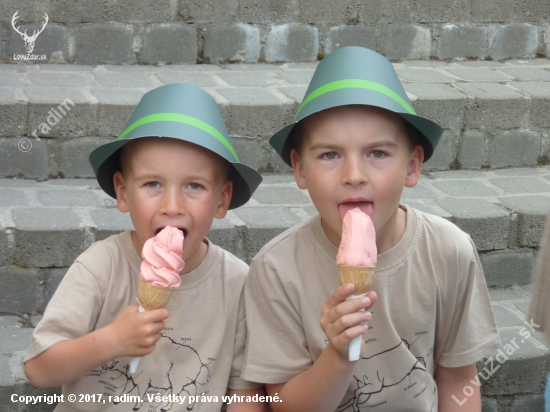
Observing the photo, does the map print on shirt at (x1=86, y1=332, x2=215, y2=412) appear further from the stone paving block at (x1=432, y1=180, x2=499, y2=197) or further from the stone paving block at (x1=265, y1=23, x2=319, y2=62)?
the stone paving block at (x1=265, y1=23, x2=319, y2=62)

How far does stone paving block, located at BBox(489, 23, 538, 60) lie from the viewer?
5434 millimetres

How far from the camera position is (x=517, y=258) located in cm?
379

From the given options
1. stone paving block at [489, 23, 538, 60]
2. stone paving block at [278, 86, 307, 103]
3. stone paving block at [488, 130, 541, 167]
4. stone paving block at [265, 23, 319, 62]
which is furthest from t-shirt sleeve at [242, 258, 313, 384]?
stone paving block at [489, 23, 538, 60]

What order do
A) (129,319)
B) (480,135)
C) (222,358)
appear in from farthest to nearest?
(480,135)
(222,358)
(129,319)

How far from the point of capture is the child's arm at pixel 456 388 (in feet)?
8.30

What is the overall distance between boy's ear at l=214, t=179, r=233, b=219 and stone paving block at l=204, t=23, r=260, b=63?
2.68 meters

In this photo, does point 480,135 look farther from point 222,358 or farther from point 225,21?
point 222,358

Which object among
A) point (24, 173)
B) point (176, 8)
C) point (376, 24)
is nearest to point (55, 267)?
point (24, 173)

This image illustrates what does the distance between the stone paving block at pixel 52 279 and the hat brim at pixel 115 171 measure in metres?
0.88

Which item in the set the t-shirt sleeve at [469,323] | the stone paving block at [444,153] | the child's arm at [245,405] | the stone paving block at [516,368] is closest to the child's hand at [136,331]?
the child's arm at [245,405]

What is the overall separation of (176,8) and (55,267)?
224 cm

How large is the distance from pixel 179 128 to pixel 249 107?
71.8 inches

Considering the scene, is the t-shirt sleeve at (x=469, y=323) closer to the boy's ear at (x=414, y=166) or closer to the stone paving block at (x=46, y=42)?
the boy's ear at (x=414, y=166)

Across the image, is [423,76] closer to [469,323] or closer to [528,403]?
[528,403]
